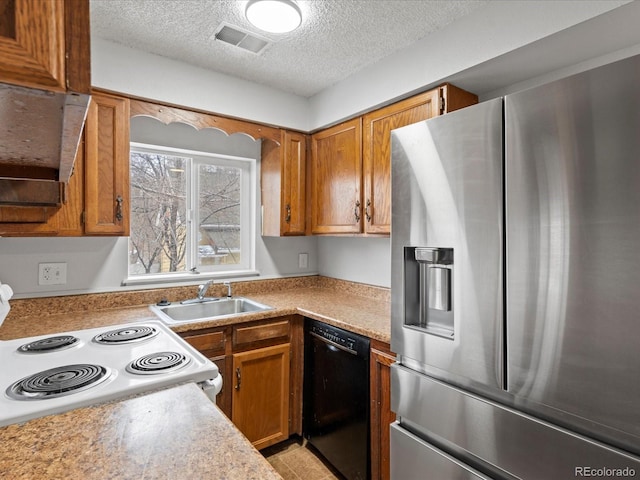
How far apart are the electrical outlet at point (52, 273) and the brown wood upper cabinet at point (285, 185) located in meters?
1.31

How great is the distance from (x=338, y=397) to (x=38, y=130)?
6.00ft

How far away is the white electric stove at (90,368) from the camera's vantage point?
1005 mm

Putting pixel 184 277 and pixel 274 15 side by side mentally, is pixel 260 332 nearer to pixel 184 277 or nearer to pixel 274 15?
pixel 184 277

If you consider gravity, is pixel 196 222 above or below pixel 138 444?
above

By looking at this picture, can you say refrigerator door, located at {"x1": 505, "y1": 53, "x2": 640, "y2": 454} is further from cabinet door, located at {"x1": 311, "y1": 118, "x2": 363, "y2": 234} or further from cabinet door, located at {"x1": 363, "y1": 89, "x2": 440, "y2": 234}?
cabinet door, located at {"x1": 311, "y1": 118, "x2": 363, "y2": 234}

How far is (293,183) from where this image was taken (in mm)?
2684

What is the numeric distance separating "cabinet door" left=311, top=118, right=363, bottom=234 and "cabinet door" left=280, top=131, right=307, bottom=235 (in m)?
0.08

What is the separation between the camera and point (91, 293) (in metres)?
2.15

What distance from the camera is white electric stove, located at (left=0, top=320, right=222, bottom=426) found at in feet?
3.30

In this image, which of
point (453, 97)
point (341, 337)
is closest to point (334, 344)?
point (341, 337)

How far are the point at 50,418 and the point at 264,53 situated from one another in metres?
1.97

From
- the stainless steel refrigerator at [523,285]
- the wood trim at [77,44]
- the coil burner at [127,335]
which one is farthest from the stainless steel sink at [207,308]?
the wood trim at [77,44]

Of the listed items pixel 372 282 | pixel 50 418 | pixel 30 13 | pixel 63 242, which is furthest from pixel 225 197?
pixel 30 13

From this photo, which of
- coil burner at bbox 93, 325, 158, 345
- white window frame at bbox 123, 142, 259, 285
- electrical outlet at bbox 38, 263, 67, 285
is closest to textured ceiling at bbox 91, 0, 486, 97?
white window frame at bbox 123, 142, 259, 285
